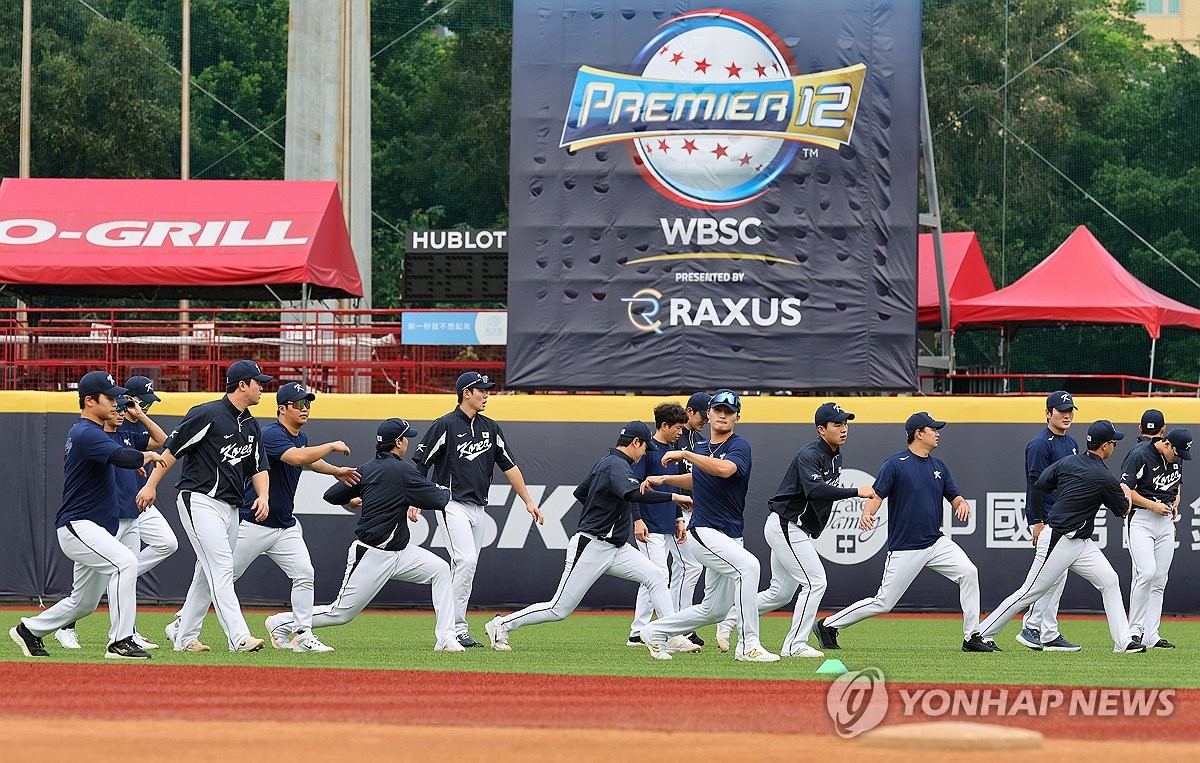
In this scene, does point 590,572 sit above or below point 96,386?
below

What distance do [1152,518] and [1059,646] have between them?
1343 mm

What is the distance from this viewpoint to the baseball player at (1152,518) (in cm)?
1332

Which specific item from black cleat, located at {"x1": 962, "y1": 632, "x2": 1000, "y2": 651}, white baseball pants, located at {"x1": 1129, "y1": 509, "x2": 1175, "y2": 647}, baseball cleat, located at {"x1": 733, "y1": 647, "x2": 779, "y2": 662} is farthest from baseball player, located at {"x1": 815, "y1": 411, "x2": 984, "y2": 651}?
white baseball pants, located at {"x1": 1129, "y1": 509, "x2": 1175, "y2": 647}

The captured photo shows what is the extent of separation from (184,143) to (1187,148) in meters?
26.1

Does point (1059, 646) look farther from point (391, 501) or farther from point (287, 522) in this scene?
point (287, 522)

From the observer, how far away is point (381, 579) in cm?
1203

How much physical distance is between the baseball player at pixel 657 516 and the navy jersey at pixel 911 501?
64.3 inches

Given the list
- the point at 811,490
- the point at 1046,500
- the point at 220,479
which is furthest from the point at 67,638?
the point at 1046,500

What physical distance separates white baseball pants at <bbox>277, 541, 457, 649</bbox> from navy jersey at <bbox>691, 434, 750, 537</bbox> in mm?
2003

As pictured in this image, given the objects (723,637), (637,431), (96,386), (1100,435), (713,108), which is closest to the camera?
(96,386)

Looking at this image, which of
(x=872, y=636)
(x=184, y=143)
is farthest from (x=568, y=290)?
(x=184, y=143)

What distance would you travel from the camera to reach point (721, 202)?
17.5 metres

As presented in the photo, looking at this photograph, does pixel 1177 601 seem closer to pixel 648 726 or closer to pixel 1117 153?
pixel 648 726

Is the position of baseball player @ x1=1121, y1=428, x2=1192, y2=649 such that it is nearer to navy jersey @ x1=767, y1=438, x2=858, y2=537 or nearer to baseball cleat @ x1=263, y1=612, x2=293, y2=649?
navy jersey @ x1=767, y1=438, x2=858, y2=537
